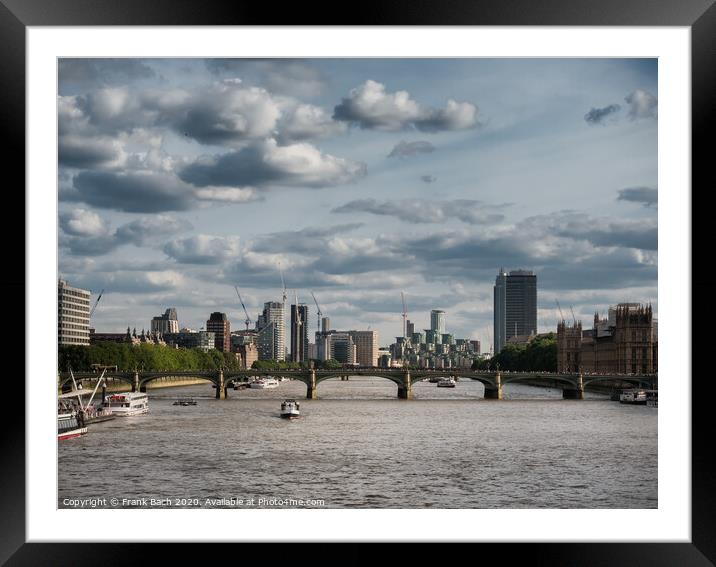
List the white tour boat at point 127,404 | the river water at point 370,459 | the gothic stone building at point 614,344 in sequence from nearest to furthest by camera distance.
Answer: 1. the river water at point 370,459
2. the white tour boat at point 127,404
3. the gothic stone building at point 614,344

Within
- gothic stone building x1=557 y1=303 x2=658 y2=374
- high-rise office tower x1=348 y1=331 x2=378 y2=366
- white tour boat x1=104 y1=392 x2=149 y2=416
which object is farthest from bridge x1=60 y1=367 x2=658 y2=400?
high-rise office tower x1=348 y1=331 x2=378 y2=366

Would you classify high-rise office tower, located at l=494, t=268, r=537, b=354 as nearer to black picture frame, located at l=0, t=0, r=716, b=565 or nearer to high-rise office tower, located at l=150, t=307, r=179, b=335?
high-rise office tower, located at l=150, t=307, r=179, b=335

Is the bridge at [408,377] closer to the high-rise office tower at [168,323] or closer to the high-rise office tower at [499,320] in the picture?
the high-rise office tower at [499,320]

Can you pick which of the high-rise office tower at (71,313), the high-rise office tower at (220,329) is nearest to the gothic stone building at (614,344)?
the high-rise office tower at (71,313)

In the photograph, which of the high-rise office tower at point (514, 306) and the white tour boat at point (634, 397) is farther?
the high-rise office tower at point (514, 306)
